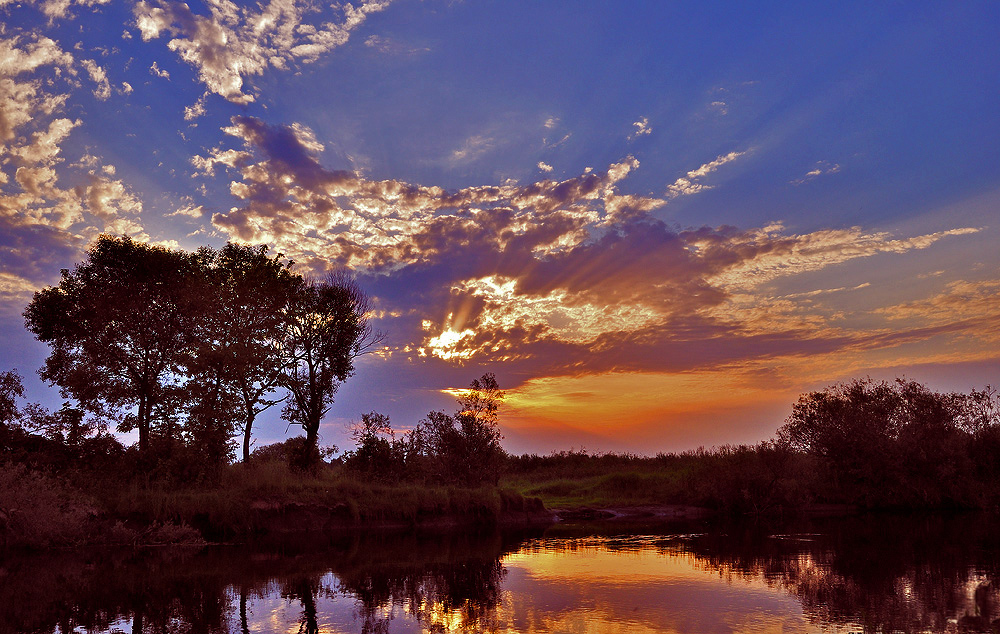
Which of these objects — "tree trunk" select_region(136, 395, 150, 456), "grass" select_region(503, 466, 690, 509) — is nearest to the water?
"tree trunk" select_region(136, 395, 150, 456)

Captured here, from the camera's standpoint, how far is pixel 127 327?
28.4m

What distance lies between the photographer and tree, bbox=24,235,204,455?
28.0 m

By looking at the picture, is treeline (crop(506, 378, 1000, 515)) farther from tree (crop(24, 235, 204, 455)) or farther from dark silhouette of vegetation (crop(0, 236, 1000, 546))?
tree (crop(24, 235, 204, 455))

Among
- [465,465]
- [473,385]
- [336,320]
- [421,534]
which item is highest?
[336,320]

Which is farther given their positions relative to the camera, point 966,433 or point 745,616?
point 966,433

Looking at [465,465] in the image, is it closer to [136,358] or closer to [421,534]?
[421,534]

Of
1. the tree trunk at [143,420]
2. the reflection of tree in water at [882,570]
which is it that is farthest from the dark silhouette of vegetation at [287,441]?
the reflection of tree in water at [882,570]

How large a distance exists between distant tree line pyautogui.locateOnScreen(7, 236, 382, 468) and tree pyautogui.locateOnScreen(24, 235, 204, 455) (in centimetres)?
5

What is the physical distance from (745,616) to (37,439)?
26.6 metres

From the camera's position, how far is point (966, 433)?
3556 cm

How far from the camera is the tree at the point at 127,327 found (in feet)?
91.8

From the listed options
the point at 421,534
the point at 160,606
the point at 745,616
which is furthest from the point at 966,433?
the point at 160,606

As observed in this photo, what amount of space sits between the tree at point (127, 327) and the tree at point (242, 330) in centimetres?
106

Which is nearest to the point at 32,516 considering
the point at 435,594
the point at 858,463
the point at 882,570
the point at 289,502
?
the point at 289,502
